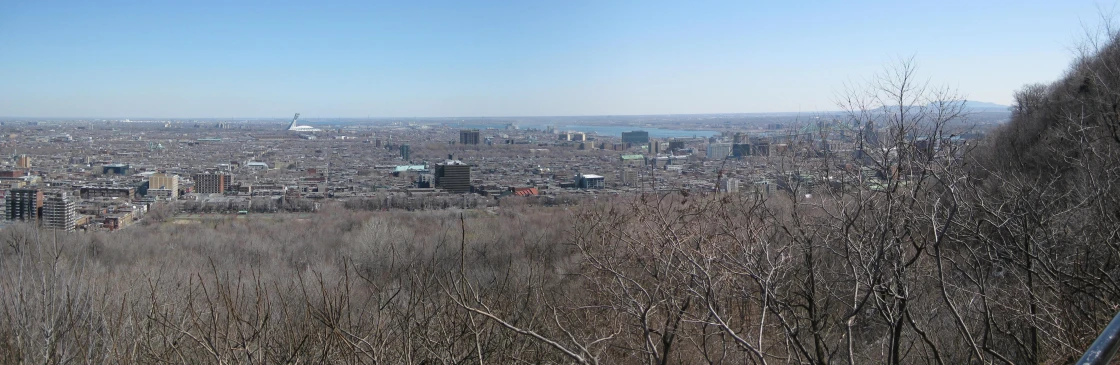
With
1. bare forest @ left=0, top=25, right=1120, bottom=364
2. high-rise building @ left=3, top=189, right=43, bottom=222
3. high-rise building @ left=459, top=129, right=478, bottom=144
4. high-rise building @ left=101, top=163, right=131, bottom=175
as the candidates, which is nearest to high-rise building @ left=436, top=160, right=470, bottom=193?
high-rise building @ left=101, top=163, right=131, bottom=175

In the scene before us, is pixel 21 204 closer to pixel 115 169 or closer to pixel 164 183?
pixel 164 183

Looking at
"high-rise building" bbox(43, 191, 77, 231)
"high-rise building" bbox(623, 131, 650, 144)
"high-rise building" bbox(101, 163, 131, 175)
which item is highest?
"high-rise building" bbox(623, 131, 650, 144)

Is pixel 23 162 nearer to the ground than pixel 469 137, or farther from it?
nearer to the ground

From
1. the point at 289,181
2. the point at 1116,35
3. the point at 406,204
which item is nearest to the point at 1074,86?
the point at 1116,35

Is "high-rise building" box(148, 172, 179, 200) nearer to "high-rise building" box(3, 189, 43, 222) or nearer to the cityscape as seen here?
the cityscape

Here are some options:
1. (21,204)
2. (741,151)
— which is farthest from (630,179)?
(21,204)
